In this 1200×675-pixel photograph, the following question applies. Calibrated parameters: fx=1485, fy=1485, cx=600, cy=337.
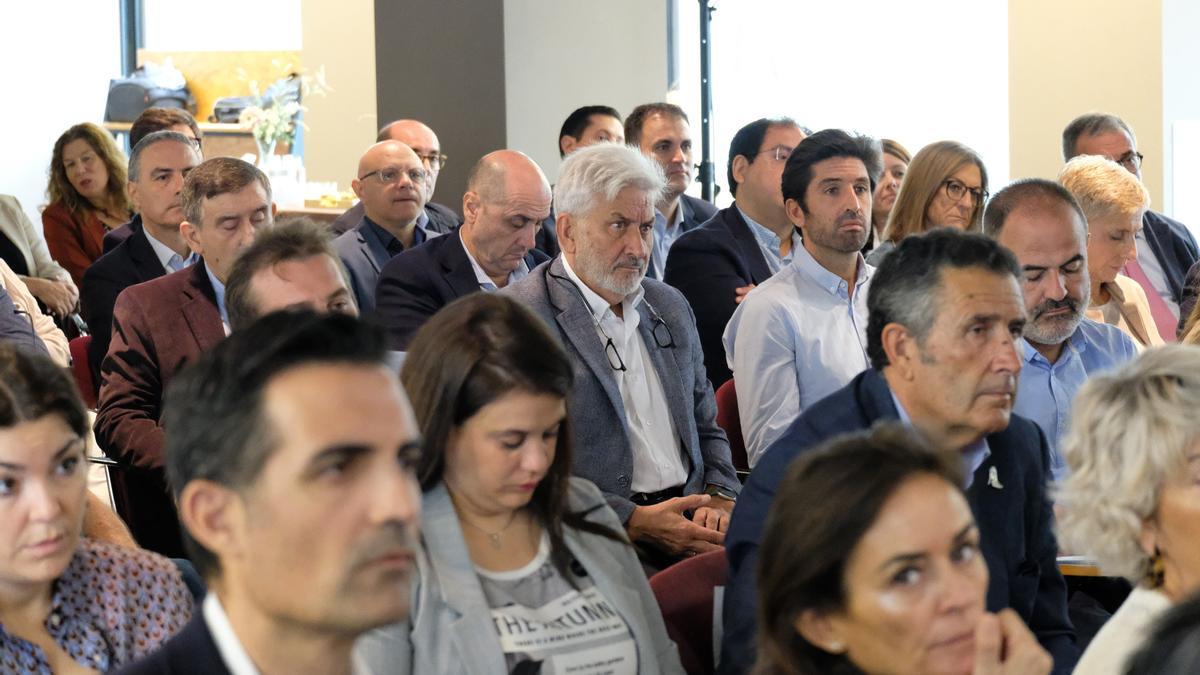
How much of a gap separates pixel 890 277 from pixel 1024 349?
880 mm

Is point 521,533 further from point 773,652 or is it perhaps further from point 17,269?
point 17,269

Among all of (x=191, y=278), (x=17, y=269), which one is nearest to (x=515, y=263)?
(x=191, y=278)

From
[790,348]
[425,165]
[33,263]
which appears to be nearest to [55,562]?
[790,348]

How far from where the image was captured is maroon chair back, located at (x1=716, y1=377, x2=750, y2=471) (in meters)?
3.93

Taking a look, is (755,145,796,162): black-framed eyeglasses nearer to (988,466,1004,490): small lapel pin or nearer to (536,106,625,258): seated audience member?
(536,106,625,258): seated audience member

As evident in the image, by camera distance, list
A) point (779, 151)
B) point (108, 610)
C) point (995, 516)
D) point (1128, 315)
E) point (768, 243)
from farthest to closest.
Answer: point (779, 151)
point (768, 243)
point (1128, 315)
point (995, 516)
point (108, 610)

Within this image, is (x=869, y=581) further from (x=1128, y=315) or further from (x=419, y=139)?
(x=419, y=139)

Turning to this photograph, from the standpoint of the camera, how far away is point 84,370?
4219 millimetres

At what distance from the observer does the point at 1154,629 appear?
33.6 inches

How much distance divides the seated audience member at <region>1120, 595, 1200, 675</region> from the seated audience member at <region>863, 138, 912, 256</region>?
5.01m

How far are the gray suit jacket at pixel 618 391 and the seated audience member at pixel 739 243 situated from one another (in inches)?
24.4

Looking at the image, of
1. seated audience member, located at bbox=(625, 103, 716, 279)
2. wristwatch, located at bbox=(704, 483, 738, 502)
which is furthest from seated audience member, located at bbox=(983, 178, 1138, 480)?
seated audience member, located at bbox=(625, 103, 716, 279)

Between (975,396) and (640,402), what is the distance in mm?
1138

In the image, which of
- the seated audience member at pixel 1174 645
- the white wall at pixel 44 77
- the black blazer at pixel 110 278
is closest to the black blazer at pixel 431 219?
the black blazer at pixel 110 278
